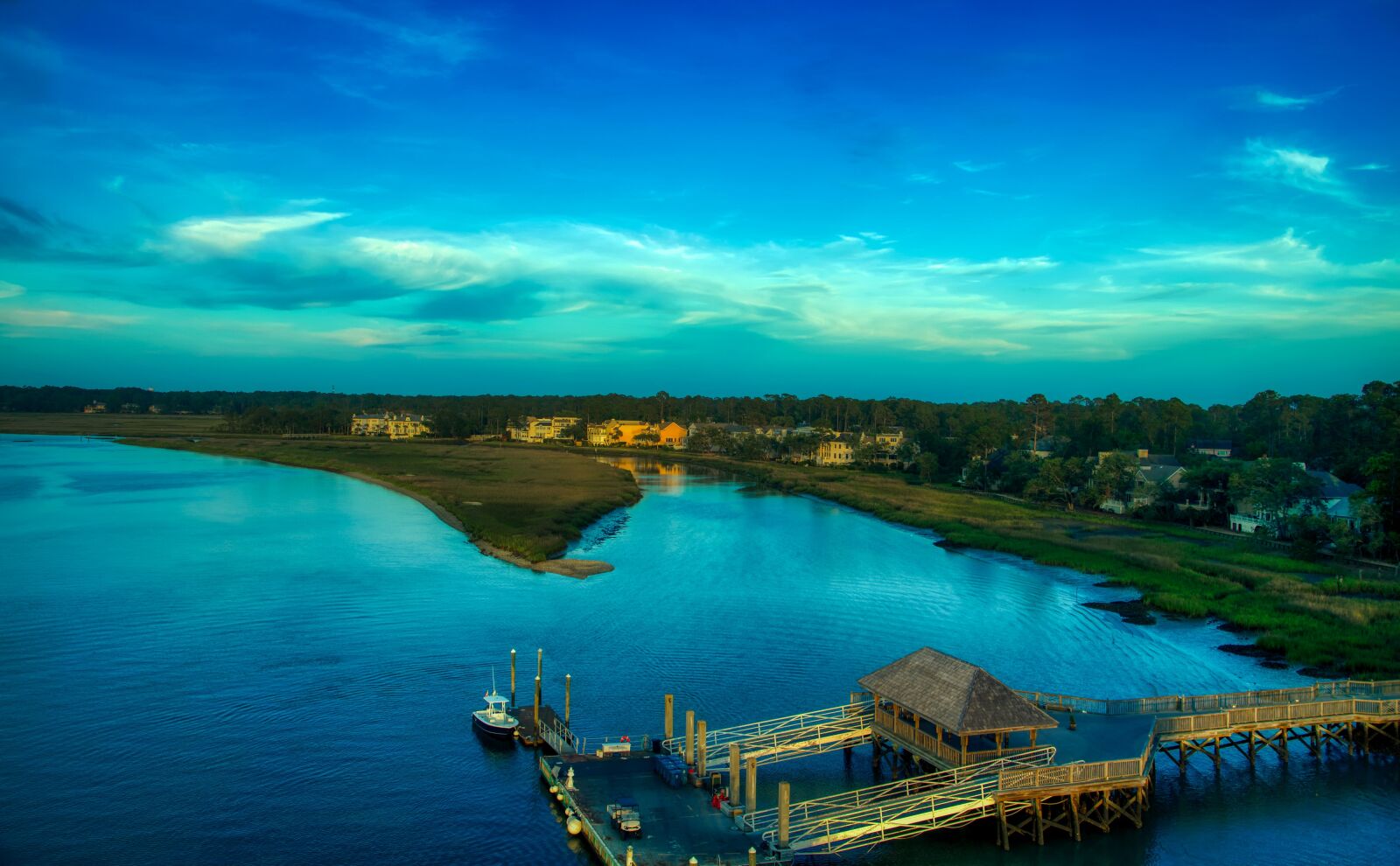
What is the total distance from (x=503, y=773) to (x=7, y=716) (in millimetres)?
15773

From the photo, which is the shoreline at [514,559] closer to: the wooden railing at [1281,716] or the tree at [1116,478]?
the wooden railing at [1281,716]

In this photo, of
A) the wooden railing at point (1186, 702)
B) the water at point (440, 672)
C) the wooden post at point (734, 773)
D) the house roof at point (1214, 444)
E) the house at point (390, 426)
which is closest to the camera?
the water at point (440, 672)

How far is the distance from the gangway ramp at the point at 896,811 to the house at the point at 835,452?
111714 millimetres

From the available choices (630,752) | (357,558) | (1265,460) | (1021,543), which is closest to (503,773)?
(630,752)

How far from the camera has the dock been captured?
1998 centimetres

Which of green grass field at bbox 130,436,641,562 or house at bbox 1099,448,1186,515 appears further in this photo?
house at bbox 1099,448,1186,515

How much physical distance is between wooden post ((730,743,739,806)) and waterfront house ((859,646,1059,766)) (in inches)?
177

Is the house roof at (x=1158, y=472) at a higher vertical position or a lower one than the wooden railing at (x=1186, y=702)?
higher

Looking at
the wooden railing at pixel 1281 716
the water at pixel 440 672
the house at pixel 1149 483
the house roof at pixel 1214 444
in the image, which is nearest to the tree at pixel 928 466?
the house at pixel 1149 483

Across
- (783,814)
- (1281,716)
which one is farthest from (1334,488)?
(783,814)

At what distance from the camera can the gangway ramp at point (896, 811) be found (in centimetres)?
1977

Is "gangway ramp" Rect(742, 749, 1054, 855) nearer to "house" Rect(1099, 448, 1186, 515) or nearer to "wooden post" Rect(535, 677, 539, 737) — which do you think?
"wooden post" Rect(535, 677, 539, 737)

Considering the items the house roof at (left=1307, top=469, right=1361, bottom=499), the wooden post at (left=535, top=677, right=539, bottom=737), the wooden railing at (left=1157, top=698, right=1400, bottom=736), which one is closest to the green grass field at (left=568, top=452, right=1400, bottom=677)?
the wooden railing at (left=1157, top=698, right=1400, bottom=736)

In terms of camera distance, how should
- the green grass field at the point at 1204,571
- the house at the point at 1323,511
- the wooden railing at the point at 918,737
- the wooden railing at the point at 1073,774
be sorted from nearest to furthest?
the wooden railing at the point at 1073,774
the wooden railing at the point at 918,737
the green grass field at the point at 1204,571
the house at the point at 1323,511
